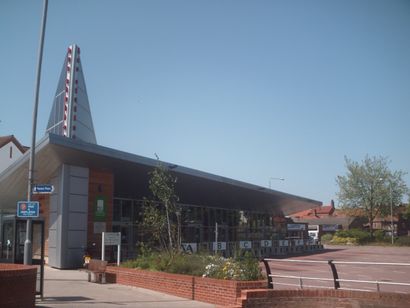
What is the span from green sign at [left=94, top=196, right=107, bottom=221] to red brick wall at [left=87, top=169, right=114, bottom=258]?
0.47ft

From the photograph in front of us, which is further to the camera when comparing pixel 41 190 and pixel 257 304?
pixel 41 190

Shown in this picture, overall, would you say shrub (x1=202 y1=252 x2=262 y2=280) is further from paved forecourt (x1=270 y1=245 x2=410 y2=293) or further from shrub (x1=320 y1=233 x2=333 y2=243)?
shrub (x1=320 y1=233 x2=333 y2=243)

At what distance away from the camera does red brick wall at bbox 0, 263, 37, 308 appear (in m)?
10.7

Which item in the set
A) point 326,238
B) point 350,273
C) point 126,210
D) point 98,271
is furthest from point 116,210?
point 326,238

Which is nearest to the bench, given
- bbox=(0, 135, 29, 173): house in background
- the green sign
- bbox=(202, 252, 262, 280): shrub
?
bbox=(202, 252, 262, 280): shrub

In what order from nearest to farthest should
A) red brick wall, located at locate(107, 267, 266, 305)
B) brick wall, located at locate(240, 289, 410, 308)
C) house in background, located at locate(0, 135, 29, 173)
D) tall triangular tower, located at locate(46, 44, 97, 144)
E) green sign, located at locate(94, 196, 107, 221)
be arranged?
brick wall, located at locate(240, 289, 410, 308) → red brick wall, located at locate(107, 267, 266, 305) → green sign, located at locate(94, 196, 107, 221) → tall triangular tower, located at locate(46, 44, 97, 144) → house in background, located at locate(0, 135, 29, 173)

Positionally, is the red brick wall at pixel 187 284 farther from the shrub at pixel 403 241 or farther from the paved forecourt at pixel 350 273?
the shrub at pixel 403 241

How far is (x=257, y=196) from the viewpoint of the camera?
43.2 meters

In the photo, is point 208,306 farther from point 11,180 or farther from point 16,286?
point 11,180

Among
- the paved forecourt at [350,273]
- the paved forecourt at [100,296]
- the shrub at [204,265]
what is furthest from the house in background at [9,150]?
the shrub at [204,265]

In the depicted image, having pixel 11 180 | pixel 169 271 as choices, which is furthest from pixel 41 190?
pixel 11 180

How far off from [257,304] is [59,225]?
15202mm

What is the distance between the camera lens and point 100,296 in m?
14.9

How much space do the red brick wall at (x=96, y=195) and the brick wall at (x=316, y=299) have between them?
49.5 ft
